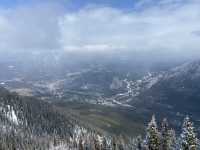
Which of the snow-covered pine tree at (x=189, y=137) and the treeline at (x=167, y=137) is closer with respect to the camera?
the snow-covered pine tree at (x=189, y=137)

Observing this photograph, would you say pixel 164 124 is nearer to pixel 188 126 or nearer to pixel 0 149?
pixel 188 126

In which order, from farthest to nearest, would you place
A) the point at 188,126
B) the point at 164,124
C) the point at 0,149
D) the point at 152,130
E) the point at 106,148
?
1. the point at 0,149
2. the point at 106,148
3. the point at 164,124
4. the point at 152,130
5. the point at 188,126

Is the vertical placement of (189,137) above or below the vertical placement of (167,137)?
above

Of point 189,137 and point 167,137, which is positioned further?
point 167,137

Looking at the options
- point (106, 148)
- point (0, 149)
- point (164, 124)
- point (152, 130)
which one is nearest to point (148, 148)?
point (152, 130)

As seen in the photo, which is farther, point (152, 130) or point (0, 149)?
point (0, 149)

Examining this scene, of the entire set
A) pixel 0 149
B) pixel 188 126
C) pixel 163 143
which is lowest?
pixel 0 149

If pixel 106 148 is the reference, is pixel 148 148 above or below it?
above

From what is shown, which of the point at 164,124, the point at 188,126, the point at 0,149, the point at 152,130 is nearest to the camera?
the point at 188,126

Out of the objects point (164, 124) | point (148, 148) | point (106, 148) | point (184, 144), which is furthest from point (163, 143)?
point (106, 148)

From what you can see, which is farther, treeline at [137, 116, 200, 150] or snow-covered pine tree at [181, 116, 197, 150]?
treeline at [137, 116, 200, 150]
